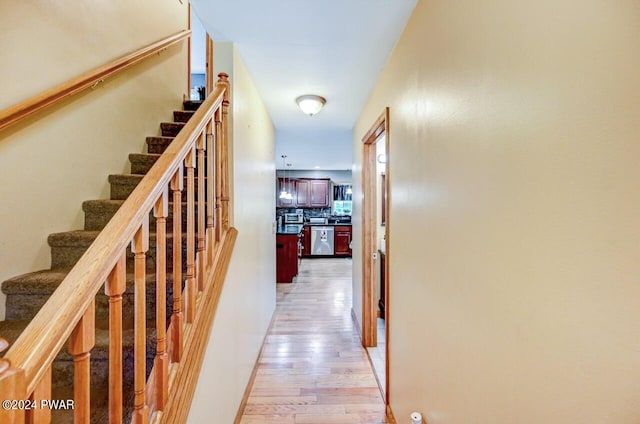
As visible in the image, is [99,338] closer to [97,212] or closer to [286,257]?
[97,212]

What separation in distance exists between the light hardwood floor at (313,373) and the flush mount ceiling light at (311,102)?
2338mm

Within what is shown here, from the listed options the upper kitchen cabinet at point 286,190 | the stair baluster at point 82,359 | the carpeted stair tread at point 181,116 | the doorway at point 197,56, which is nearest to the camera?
the stair baluster at point 82,359

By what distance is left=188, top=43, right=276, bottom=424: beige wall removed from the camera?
1379mm

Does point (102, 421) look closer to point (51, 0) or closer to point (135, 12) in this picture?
point (51, 0)

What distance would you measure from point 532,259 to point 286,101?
250cm

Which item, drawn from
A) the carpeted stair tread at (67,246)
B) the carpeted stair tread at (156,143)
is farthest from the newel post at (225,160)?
the carpeted stair tread at (156,143)

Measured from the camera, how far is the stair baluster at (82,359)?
620 millimetres

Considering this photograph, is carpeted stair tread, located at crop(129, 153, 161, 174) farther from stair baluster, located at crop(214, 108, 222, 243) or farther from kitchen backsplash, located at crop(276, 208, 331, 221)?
kitchen backsplash, located at crop(276, 208, 331, 221)

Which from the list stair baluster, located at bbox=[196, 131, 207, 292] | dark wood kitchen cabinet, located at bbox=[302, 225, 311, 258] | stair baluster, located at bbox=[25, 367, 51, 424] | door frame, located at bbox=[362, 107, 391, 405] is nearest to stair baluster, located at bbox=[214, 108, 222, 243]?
stair baluster, located at bbox=[196, 131, 207, 292]

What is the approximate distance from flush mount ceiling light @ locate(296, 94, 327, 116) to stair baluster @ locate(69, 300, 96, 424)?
7.38ft

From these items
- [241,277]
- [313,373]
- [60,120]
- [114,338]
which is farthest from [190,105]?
[313,373]

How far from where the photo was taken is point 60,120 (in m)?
1.45

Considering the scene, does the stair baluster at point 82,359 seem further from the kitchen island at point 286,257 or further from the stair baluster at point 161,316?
the kitchen island at point 286,257

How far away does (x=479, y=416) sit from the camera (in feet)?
2.72
